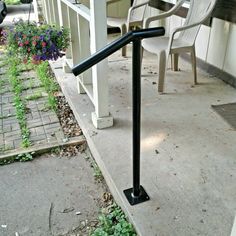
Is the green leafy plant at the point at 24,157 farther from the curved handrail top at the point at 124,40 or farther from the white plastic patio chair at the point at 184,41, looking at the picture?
the white plastic patio chair at the point at 184,41

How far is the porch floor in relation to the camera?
5.21 feet

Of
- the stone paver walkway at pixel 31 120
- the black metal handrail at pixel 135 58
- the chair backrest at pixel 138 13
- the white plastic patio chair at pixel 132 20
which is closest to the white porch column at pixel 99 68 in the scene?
the stone paver walkway at pixel 31 120

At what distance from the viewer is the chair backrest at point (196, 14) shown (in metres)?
2.79

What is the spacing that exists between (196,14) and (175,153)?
1.63 m

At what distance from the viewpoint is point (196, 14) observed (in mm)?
3000

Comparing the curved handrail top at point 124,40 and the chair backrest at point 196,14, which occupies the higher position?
the curved handrail top at point 124,40

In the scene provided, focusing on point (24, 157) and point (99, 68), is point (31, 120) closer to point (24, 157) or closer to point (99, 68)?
point (24, 157)

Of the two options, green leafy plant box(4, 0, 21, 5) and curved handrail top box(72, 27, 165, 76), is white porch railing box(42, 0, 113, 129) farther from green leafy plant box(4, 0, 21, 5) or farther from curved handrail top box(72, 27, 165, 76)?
green leafy plant box(4, 0, 21, 5)

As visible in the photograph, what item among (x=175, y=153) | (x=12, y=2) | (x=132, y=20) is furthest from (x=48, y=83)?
(x=12, y=2)

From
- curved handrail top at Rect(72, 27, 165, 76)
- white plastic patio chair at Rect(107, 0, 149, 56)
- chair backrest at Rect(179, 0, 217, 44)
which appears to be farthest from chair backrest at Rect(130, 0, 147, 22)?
curved handrail top at Rect(72, 27, 165, 76)

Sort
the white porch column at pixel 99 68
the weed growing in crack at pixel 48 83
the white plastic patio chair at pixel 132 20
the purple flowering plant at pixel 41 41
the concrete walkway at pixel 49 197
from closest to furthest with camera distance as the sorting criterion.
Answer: the concrete walkway at pixel 49 197, the white porch column at pixel 99 68, the purple flowering plant at pixel 41 41, the weed growing in crack at pixel 48 83, the white plastic patio chair at pixel 132 20

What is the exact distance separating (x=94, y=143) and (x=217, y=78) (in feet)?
5.59

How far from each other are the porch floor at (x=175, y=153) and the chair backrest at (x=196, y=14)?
0.46 m

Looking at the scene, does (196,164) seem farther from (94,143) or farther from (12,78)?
(12,78)
